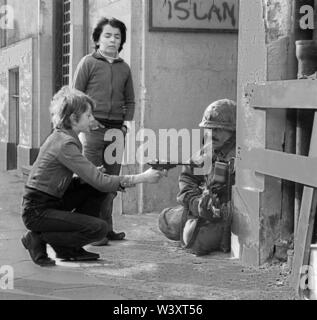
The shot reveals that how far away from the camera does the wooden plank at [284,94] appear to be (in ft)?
15.0

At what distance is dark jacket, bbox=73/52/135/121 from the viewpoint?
6.57 m

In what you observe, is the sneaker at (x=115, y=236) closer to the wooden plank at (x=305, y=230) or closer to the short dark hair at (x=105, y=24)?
the short dark hair at (x=105, y=24)

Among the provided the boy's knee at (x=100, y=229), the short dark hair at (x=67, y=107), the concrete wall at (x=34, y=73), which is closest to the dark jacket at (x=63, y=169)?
the short dark hair at (x=67, y=107)

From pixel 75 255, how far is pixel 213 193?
47.5 inches

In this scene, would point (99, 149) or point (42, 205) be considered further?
point (99, 149)

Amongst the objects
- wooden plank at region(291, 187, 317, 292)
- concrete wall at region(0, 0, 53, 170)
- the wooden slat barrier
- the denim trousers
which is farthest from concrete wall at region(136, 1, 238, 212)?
concrete wall at region(0, 0, 53, 170)

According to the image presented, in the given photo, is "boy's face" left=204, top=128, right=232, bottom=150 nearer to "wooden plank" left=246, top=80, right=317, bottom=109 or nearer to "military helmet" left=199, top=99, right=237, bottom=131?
"military helmet" left=199, top=99, right=237, bottom=131

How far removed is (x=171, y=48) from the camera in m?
7.83

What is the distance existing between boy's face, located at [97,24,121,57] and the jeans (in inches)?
56.1

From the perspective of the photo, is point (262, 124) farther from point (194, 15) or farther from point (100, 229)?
point (194, 15)

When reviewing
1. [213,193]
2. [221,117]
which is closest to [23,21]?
[221,117]

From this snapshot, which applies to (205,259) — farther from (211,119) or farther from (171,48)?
(171,48)
